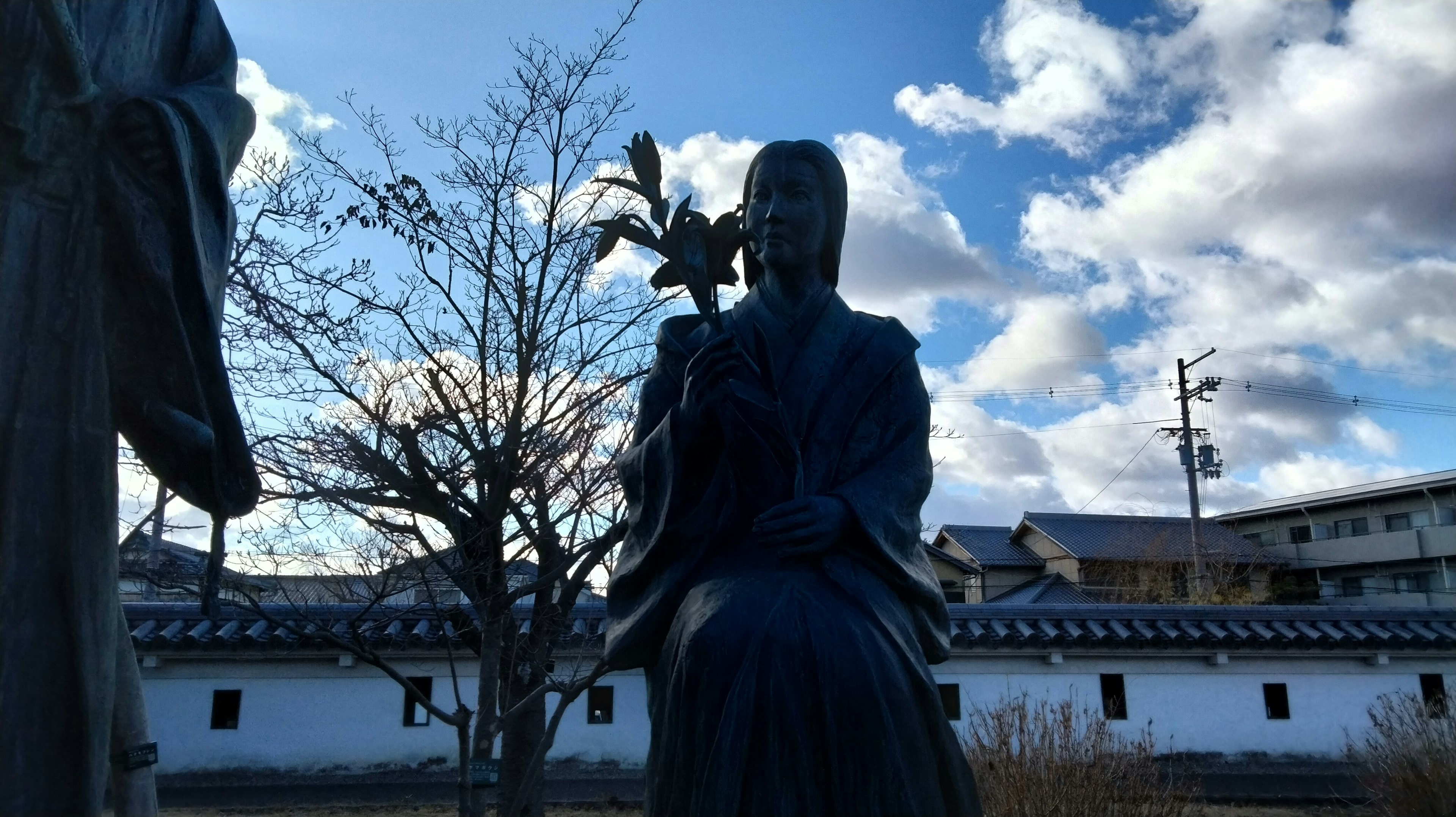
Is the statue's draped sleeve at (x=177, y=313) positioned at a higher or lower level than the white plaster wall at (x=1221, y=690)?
higher

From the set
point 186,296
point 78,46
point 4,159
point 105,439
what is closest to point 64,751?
point 105,439

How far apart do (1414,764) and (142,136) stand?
1281 cm

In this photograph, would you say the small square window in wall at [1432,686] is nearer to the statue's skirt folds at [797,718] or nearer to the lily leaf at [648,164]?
the statue's skirt folds at [797,718]

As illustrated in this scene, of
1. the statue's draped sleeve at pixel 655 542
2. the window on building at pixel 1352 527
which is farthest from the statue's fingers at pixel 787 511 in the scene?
the window on building at pixel 1352 527

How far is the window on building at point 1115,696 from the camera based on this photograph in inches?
612

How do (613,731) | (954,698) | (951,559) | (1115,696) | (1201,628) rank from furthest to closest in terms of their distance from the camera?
(951,559) < (1201,628) < (1115,696) < (954,698) < (613,731)

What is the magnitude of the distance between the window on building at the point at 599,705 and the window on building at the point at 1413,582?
94.9 ft

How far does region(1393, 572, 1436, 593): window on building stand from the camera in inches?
1278

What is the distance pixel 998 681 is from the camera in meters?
15.5

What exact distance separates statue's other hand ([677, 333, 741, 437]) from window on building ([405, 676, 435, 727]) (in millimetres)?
13030

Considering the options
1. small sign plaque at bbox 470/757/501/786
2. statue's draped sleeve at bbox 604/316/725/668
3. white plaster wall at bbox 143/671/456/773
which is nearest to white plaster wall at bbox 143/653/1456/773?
white plaster wall at bbox 143/671/456/773

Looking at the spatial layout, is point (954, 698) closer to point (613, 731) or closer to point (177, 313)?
point (613, 731)

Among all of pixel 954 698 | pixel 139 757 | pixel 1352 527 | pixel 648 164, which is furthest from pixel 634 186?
pixel 1352 527

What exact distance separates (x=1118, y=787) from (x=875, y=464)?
8832mm
